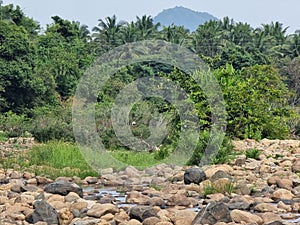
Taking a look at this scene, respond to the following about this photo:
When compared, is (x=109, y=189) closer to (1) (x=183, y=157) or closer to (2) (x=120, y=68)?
(1) (x=183, y=157)

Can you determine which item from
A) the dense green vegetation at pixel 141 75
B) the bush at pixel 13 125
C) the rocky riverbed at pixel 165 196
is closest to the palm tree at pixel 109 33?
the dense green vegetation at pixel 141 75

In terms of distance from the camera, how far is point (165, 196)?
29.6 ft

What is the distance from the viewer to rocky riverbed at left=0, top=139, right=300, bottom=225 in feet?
23.5

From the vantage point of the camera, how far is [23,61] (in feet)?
78.8

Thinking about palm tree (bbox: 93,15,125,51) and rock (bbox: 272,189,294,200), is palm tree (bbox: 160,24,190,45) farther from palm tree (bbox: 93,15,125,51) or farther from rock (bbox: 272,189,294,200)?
rock (bbox: 272,189,294,200)

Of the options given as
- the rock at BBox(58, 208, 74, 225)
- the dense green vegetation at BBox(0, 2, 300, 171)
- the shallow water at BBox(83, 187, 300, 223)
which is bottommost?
the shallow water at BBox(83, 187, 300, 223)

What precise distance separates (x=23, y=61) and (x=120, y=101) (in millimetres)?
4890

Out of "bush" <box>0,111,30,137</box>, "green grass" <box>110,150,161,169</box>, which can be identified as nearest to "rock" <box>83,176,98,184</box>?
Answer: "green grass" <box>110,150,161,169</box>

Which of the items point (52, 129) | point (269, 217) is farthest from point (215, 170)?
point (52, 129)

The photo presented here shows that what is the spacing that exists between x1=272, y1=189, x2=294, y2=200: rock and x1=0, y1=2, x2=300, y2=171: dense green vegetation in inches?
139

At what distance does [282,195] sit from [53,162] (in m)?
5.52

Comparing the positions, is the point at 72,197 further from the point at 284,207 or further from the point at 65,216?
the point at 284,207

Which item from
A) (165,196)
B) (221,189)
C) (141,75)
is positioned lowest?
(165,196)

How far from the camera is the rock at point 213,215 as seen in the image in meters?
6.71
